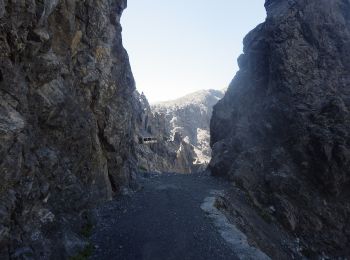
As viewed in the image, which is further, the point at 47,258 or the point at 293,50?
the point at 293,50

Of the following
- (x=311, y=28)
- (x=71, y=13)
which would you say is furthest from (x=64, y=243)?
(x=311, y=28)

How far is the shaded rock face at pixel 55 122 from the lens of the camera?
60.7ft

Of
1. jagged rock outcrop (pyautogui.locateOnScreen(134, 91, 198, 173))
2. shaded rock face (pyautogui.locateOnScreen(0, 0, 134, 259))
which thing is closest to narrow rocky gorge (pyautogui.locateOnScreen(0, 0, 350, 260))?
shaded rock face (pyautogui.locateOnScreen(0, 0, 134, 259))

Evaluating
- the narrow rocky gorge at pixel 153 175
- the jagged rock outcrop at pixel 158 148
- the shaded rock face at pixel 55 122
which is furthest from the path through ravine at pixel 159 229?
the jagged rock outcrop at pixel 158 148

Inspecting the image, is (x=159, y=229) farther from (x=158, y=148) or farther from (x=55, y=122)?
(x=158, y=148)

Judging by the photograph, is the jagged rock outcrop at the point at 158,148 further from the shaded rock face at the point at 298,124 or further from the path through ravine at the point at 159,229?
the path through ravine at the point at 159,229

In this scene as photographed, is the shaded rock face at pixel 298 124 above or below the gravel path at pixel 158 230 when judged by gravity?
above

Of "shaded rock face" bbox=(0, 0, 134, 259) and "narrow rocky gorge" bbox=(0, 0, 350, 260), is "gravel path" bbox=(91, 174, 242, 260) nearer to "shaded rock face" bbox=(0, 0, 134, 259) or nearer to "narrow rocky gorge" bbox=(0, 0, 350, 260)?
"narrow rocky gorge" bbox=(0, 0, 350, 260)

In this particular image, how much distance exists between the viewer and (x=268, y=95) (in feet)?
168

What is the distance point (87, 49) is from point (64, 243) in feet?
57.8

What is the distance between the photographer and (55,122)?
980 inches

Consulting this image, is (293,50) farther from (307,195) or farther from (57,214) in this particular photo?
(57,214)

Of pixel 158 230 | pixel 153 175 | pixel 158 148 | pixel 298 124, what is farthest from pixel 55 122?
pixel 158 148

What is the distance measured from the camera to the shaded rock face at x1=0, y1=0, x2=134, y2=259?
18.5 m
